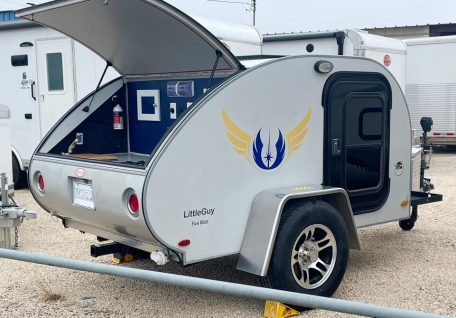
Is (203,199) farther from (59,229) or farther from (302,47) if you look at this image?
(302,47)

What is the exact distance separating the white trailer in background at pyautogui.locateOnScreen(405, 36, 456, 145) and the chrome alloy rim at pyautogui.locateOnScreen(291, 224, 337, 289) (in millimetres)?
11778

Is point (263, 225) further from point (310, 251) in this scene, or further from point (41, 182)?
point (41, 182)

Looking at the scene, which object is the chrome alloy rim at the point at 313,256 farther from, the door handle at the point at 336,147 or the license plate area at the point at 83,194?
the license plate area at the point at 83,194

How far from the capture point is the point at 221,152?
430 cm

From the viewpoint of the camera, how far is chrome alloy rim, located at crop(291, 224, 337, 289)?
459cm

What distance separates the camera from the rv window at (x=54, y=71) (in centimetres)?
991

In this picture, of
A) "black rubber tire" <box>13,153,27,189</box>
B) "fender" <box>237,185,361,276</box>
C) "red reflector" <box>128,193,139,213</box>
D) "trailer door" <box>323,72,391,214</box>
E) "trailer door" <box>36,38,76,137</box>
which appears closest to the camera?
"red reflector" <box>128,193,139,213</box>

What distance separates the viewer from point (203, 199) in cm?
421

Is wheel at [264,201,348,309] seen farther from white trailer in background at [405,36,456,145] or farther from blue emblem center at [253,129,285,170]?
white trailer in background at [405,36,456,145]

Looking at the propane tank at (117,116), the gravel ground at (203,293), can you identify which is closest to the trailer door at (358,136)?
the gravel ground at (203,293)

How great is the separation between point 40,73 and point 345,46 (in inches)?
206

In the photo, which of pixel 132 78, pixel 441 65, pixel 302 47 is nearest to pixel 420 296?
pixel 132 78

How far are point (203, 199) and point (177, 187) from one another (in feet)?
0.80

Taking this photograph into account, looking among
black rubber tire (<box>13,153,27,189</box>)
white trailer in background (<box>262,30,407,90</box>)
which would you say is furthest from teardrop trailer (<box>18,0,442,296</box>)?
black rubber tire (<box>13,153,27,189</box>)
